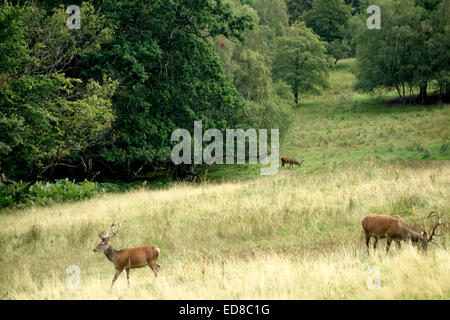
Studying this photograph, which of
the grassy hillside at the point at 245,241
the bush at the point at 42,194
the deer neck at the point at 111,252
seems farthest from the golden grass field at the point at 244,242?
the bush at the point at 42,194

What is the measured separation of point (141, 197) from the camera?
17.6m

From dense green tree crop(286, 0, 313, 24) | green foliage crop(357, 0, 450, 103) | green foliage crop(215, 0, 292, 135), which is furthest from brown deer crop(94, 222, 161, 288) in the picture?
dense green tree crop(286, 0, 313, 24)

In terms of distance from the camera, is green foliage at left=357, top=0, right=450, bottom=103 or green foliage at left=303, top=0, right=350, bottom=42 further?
green foliage at left=303, top=0, right=350, bottom=42

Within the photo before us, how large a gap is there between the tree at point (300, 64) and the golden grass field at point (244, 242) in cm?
3493

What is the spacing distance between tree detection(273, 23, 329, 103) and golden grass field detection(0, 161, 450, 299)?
34928 millimetres

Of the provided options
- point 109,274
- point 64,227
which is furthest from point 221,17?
point 109,274

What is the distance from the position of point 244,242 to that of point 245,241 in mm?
70

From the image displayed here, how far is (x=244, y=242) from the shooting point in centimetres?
1178

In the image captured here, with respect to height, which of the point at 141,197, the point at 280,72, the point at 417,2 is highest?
the point at 417,2

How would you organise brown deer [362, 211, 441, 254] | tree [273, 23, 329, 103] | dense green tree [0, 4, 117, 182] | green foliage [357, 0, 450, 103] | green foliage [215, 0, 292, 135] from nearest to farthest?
1. brown deer [362, 211, 441, 254]
2. dense green tree [0, 4, 117, 182]
3. green foliage [215, 0, 292, 135]
4. green foliage [357, 0, 450, 103]
5. tree [273, 23, 329, 103]

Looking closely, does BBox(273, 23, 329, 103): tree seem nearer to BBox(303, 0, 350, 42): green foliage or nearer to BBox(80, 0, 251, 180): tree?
BBox(303, 0, 350, 42): green foliage

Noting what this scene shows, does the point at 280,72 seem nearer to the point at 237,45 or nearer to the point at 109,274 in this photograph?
the point at 237,45

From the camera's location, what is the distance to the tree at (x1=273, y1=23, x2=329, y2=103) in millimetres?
52812
